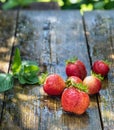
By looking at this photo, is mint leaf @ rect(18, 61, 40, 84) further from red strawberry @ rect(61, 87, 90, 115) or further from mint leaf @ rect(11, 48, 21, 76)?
red strawberry @ rect(61, 87, 90, 115)

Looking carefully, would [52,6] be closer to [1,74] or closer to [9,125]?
[1,74]

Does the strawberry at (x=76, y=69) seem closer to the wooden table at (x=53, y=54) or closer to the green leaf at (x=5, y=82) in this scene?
the wooden table at (x=53, y=54)

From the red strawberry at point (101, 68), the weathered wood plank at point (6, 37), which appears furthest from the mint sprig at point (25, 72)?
the red strawberry at point (101, 68)

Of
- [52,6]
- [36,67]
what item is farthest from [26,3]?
[36,67]

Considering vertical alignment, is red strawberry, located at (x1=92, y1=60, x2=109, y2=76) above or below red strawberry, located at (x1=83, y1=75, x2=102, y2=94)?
above

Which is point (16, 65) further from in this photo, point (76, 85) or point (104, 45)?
point (104, 45)

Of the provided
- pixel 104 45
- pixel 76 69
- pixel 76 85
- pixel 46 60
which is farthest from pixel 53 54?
pixel 76 85

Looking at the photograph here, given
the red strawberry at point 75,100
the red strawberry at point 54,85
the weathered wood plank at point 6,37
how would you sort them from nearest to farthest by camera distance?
the red strawberry at point 75,100 → the red strawberry at point 54,85 → the weathered wood plank at point 6,37

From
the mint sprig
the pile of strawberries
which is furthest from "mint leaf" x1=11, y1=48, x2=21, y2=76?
the pile of strawberries

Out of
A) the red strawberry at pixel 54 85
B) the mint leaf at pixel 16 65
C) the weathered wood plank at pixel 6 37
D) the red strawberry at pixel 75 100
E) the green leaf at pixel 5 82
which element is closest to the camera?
the red strawberry at pixel 75 100
